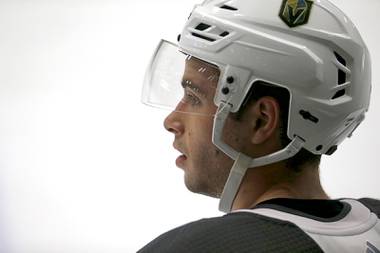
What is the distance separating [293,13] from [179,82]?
0.99 feet

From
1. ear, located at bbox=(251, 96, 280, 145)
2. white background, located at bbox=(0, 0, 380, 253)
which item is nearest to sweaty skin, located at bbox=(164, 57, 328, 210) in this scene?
ear, located at bbox=(251, 96, 280, 145)

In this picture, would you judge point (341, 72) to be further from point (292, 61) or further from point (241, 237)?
point (241, 237)

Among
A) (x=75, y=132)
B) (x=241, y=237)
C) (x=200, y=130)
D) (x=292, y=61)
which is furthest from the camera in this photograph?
(x=75, y=132)

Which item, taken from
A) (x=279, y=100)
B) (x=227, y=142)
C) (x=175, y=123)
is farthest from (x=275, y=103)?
(x=175, y=123)

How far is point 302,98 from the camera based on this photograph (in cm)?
81

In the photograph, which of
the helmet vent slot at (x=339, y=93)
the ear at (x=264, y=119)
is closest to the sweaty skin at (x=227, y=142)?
the ear at (x=264, y=119)

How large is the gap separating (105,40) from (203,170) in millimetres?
1179

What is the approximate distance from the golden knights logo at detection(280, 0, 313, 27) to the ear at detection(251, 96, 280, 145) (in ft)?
0.49

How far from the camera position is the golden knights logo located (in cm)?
81

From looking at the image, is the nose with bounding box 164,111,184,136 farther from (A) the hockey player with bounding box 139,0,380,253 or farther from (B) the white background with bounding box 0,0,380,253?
(B) the white background with bounding box 0,0,380,253

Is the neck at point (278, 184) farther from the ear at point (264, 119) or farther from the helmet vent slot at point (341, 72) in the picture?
the helmet vent slot at point (341, 72)

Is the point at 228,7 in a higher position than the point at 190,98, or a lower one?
higher

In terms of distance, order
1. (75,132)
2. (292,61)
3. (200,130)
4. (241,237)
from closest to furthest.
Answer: (241,237) < (292,61) < (200,130) < (75,132)

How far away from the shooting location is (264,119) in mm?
840
